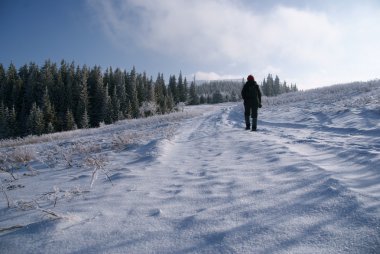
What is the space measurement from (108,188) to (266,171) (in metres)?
2.16

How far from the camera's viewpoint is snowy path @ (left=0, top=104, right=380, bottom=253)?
1.70 meters

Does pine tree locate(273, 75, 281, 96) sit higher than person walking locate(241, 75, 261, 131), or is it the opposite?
pine tree locate(273, 75, 281, 96)

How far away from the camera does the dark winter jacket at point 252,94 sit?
29.5 ft

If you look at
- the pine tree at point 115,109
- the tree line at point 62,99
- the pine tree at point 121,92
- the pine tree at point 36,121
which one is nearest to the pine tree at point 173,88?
the tree line at point 62,99

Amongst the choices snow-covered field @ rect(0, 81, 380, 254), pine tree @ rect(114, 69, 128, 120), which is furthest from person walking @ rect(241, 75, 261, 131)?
pine tree @ rect(114, 69, 128, 120)

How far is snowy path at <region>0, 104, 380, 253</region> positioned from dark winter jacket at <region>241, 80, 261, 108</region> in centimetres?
545

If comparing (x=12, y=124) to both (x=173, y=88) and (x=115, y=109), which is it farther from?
(x=173, y=88)

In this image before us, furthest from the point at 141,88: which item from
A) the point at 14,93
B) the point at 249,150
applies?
the point at 249,150

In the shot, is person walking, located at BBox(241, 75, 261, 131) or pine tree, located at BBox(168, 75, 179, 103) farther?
pine tree, located at BBox(168, 75, 179, 103)

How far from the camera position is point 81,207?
262cm

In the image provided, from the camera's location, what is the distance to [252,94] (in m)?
9.01

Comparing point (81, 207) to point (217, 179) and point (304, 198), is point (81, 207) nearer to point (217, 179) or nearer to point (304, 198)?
point (217, 179)

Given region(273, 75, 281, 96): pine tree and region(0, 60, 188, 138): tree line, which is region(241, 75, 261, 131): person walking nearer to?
region(0, 60, 188, 138): tree line

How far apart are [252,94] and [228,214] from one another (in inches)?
291
